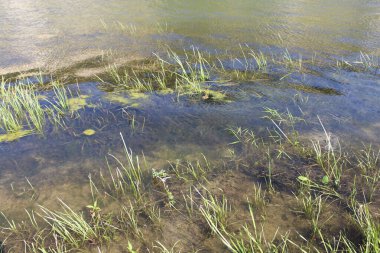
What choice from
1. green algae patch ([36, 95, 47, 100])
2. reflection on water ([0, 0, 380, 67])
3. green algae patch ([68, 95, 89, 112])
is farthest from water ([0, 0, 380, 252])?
green algae patch ([36, 95, 47, 100])

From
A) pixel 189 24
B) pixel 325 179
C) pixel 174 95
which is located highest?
pixel 189 24

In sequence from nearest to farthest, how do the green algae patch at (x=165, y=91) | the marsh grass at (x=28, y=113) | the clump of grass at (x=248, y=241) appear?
1. the clump of grass at (x=248, y=241)
2. the marsh grass at (x=28, y=113)
3. the green algae patch at (x=165, y=91)

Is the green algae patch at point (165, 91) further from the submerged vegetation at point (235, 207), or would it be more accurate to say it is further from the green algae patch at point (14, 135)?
the green algae patch at point (14, 135)

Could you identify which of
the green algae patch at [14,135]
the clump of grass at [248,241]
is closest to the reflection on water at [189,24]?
the green algae patch at [14,135]

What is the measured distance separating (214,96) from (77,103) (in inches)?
96.6

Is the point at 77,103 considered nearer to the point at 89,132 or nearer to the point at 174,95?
the point at 89,132

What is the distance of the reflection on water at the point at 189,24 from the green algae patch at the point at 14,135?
343cm

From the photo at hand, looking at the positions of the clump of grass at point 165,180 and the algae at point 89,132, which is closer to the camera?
the clump of grass at point 165,180

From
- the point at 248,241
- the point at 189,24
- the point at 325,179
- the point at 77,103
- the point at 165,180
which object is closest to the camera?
the point at 248,241

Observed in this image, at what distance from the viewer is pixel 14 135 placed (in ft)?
15.7

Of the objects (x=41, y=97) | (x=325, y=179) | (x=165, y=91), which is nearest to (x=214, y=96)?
(x=165, y=91)

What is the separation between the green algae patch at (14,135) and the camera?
4691mm

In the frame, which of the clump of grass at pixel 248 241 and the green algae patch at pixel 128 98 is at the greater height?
the green algae patch at pixel 128 98

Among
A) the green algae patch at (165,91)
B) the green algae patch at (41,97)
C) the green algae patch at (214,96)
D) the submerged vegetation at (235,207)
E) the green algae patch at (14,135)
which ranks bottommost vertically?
the submerged vegetation at (235,207)
